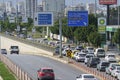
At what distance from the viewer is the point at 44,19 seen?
76312 mm

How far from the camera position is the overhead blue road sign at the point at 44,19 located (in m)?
75.7

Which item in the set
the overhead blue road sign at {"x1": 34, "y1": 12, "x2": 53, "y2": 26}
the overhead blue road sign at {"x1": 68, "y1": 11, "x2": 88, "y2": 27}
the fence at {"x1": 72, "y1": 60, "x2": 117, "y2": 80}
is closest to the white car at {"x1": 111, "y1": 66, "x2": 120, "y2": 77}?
the fence at {"x1": 72, "y1": 60, "x2": 117, "y2": 80}

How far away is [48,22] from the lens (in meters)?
75.7

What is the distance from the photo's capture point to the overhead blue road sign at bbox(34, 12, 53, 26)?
248 ft

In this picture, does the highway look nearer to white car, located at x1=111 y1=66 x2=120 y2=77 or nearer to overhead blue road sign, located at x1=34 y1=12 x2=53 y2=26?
white car, located at x1=111 y1=66 x2=120 y2=77

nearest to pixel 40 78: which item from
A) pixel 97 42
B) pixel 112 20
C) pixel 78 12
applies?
pixel 78 12

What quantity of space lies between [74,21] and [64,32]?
56.3m

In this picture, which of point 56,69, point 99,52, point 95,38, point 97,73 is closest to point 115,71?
point 97,73

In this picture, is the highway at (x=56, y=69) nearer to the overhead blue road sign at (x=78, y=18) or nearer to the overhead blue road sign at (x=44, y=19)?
the overhead blue road sign at (x=78, y=18)

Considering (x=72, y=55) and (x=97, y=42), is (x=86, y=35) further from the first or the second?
(x=72, y=55)

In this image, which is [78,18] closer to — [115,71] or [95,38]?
[115,71]

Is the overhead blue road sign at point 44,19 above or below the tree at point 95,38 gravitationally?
above

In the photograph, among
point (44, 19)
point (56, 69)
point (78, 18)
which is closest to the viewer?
point (56, 69)

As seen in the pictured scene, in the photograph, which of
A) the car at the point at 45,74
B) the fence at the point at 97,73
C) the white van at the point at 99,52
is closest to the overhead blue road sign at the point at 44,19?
the white van at the point at 99,52
